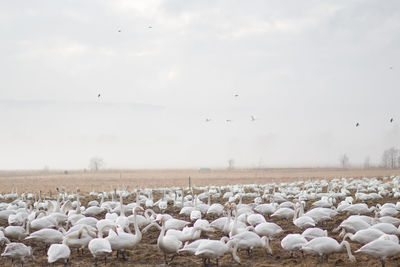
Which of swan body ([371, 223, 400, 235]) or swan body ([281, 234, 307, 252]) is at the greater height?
swan body ([371, 223, 400, 235])

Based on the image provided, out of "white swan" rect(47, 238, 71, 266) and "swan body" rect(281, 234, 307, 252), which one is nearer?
"white swan" rect(47, 238, 71, 266)

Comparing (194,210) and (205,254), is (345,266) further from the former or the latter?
(194,210)

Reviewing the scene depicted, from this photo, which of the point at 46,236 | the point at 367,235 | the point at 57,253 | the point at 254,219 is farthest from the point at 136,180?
the point at 367,235

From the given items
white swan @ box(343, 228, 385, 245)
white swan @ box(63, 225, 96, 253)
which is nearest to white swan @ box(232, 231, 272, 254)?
white swan @ box(343, 228, 385, 245)

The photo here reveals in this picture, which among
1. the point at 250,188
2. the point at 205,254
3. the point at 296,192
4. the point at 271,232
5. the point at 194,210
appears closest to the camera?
the point at 205,254

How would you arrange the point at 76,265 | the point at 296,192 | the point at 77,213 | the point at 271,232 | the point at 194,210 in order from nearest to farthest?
the point at 76,265
the point at 271,232
the point at 77,213
the point at 194,210
the point at 296,192

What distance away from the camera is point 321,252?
9.90 meters

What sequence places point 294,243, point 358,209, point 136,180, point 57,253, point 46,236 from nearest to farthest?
point 57,253
point 294,243
point 46,236
point 358,209
point 136,180

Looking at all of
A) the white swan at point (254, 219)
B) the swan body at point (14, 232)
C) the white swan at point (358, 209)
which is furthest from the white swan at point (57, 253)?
the white swan at point (358, 209)

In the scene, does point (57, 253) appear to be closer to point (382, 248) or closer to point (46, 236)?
point (46, 236)

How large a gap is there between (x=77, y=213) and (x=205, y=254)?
758cm

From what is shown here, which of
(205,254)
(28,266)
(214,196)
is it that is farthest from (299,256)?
(214,196)

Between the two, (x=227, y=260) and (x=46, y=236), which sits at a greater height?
(x=46, y=236)

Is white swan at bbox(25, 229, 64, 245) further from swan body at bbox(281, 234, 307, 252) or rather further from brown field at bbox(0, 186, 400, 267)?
swan body at bbox(281, 234, 307, 252)
